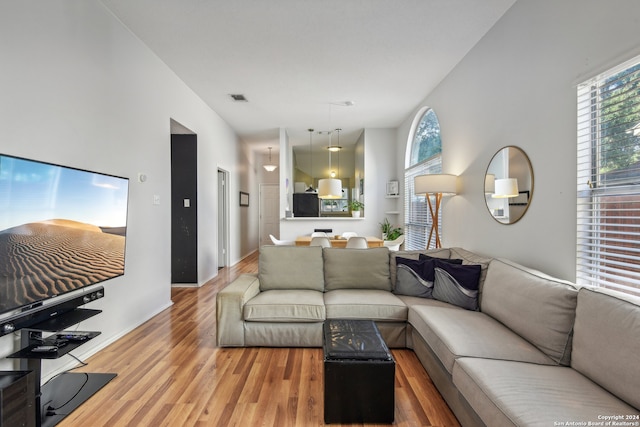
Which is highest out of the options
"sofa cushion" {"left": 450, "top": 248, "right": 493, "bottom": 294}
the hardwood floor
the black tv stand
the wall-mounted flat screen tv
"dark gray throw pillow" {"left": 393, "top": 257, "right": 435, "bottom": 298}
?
the wall-mounted flat screen tv

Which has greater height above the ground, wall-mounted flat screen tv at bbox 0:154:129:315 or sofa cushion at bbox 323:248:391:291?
wall-mounted flat screen tv at bbox 0:154:129:315

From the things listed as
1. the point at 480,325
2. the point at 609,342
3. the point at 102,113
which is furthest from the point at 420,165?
the point at 102,113

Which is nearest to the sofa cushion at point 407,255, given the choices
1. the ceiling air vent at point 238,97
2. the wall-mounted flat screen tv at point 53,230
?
the wall-mounted flat screen tv at point 53,230

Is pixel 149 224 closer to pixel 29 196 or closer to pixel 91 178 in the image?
pixel 91 178

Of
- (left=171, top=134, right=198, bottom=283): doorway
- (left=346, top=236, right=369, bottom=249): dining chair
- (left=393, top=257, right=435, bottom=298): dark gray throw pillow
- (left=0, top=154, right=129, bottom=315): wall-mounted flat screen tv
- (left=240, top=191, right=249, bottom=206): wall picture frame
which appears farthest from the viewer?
(left=240, top=191, right=249, bottom=206): wall picture frame

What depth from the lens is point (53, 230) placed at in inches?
70.7

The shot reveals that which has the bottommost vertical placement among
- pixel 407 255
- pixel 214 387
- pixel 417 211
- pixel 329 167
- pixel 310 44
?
pixel 214 387

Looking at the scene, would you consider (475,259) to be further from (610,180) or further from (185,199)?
(185,199)

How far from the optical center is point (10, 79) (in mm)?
1861

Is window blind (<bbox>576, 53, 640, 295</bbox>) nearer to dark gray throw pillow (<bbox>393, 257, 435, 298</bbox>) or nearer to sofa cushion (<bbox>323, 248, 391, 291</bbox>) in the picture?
dark gray throw pillow (<bbox>393, 257, 435, 298</bbox>)

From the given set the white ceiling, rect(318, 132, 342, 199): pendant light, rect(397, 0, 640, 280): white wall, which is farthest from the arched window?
rect(318, 132, 342, 199): pendant light

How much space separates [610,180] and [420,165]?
3.52 m

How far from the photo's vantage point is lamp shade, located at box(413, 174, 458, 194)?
361 centimetres

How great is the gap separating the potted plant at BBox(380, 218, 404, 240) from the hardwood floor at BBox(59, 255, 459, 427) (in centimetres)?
359
